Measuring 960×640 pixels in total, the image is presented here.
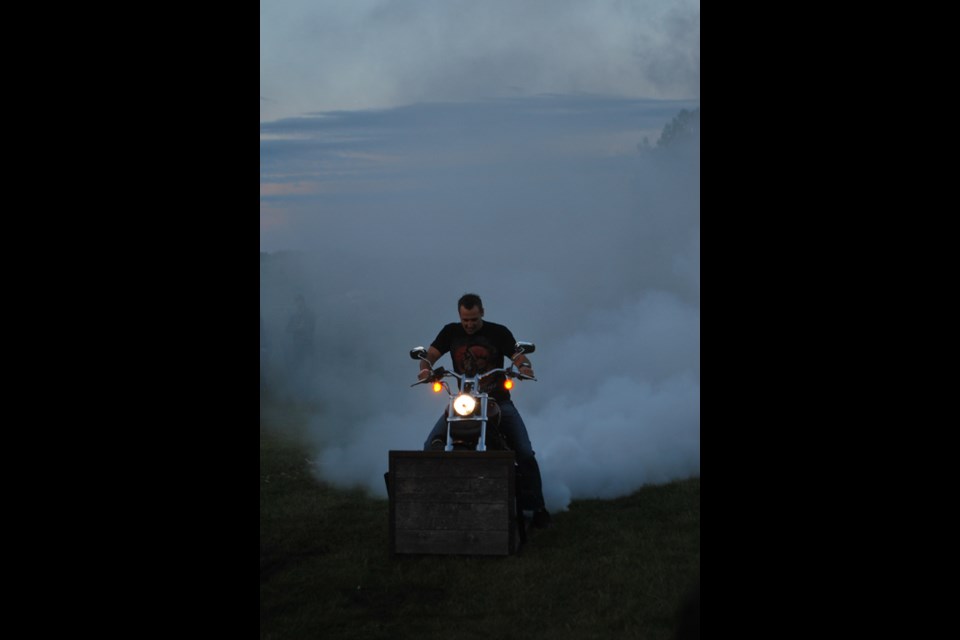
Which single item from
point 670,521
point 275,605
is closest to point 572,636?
point 275,605

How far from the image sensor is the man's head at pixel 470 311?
957 cm

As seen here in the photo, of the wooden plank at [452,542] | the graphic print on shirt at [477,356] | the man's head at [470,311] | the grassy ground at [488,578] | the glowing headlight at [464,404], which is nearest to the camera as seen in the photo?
the grassy ground at [488,578]

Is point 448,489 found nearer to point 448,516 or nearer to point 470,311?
point 448,516

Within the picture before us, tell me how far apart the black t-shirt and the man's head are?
0.10m

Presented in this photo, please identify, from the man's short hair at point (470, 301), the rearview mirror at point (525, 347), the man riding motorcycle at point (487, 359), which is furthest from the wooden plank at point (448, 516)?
the man's short hair at point (470, 301)

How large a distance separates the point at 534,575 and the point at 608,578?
1.77ft

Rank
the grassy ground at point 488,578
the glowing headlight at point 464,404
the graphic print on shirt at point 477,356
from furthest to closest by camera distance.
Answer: the graphic print on shirt at point 477,356 → the glowing headlight at point 464,404 → the grassy ground at point 488,578

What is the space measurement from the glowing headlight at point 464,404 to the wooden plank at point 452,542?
978mm

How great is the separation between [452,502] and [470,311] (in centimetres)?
160

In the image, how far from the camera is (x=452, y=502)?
29.6ft

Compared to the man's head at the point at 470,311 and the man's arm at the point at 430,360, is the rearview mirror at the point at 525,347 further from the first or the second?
the man's arm at the point at 430,360

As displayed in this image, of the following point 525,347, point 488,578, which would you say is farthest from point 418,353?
point 488,578

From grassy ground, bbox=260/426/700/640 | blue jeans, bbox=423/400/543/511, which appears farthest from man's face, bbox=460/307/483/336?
grassy ground, bbox=260/426/700/640
